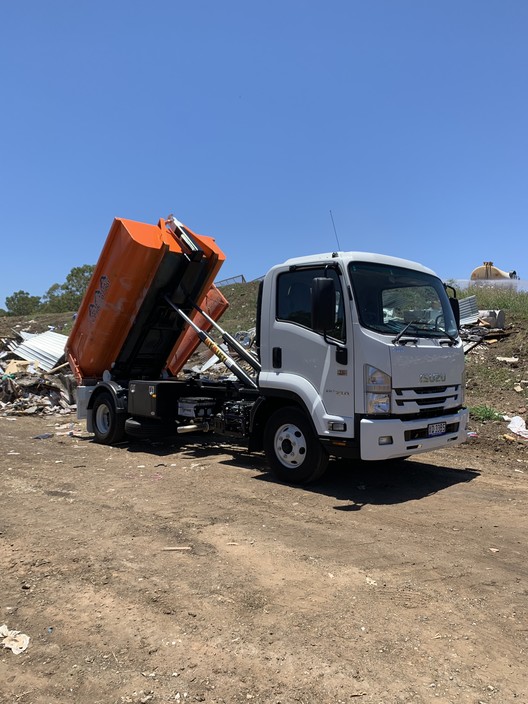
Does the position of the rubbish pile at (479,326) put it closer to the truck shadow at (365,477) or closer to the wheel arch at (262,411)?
the truck shadow at (365,477)

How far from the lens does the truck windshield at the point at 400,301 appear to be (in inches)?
228

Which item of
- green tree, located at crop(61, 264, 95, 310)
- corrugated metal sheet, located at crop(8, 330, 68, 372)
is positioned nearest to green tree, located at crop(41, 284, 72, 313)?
green tree, located at crop(61, 264, 95, 310)

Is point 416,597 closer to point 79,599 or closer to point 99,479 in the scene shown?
point 79,599

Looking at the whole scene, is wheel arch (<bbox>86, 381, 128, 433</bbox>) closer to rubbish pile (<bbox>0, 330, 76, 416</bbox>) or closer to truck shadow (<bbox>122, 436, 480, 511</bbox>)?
truck shadow (<bbox>122, 436, 480, 511</bbox>)

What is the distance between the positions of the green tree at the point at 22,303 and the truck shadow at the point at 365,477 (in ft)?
200

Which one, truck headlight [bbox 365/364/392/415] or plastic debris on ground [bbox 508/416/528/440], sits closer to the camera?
truck headlight [bbox 365/364/392/415]

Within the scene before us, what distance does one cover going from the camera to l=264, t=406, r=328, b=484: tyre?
240 inches

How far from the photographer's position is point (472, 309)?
15625 millimetres

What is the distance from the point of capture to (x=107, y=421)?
936 centimetres

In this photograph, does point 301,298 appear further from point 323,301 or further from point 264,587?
point 264,587

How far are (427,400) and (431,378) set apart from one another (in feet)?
0.80

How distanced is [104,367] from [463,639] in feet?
25.5

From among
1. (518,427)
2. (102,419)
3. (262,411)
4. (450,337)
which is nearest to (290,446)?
(262,411)

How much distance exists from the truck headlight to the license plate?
72 centimetres
